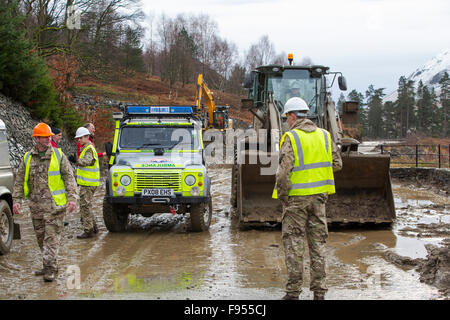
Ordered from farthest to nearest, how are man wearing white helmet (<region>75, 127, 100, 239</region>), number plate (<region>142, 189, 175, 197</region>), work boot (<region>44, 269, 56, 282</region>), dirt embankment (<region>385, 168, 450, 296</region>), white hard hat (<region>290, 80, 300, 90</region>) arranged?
white hard hat (<region>290, 80, 300, 90</region>) < man wearing white helmet (<region>75, 127, 100, 239</region>) < number plate (<region>142, 189, 175, 197</region>) < work boot (<region>44, 269, 56, 282</region>) < dirt embankment (<region>385, 168, 450, 296</region>)

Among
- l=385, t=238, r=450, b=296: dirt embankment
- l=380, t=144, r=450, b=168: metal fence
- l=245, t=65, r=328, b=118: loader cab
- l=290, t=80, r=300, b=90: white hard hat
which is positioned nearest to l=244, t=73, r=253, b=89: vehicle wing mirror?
l=245, t=65, r=328, b=118: loader cab

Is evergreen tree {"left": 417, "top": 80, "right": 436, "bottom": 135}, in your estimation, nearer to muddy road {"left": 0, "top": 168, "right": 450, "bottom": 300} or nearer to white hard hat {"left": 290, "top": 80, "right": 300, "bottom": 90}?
white hard hat {"left": 290, "top": 80, "right": 300, "bottom": 90}

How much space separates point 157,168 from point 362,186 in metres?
3.94

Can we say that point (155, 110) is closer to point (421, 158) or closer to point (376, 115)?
point (421, 158)

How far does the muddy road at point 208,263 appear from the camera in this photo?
226 inches

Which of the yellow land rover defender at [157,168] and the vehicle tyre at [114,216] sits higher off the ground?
the yellow land rover defender at [157,168]

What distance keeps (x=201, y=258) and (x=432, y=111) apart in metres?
77.0

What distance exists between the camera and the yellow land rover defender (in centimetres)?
900

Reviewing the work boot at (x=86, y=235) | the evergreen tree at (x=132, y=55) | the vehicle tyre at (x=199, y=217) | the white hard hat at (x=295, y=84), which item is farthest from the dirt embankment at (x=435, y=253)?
the evergreen tree at (x=132, y=55)

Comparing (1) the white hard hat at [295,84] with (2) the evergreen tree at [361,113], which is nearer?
(1) the white hard hat at [295,84]

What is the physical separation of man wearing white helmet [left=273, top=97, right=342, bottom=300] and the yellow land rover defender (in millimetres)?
3761

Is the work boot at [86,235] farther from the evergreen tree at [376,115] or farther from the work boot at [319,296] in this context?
the evergreen tree at [376,115]

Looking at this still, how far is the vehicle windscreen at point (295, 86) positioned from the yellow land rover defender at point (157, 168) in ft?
6.91
